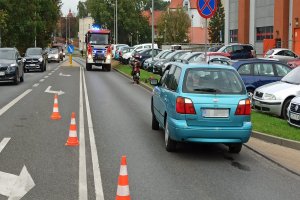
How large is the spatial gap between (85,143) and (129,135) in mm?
1378

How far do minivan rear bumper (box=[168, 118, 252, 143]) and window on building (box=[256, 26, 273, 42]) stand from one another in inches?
1663

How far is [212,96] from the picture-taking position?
29.4ft

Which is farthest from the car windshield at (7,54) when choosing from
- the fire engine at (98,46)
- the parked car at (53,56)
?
the parked car at (53,56)

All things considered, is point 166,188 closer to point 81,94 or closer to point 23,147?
point 23,147

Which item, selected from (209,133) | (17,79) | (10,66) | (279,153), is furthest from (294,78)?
(17,79)

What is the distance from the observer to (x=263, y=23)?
51.2 metres

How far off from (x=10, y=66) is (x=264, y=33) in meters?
32.2

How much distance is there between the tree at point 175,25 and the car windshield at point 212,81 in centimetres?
7784

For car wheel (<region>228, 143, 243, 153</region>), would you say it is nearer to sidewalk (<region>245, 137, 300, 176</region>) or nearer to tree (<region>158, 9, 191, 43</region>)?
sidewalk (<region>245, 137, 300, 176</region>)

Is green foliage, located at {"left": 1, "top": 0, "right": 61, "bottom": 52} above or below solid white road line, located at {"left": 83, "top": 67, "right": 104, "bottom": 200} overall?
above

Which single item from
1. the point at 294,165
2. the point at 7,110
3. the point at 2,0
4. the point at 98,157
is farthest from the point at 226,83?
the point at 2,0

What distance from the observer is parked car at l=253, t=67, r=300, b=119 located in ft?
45.2

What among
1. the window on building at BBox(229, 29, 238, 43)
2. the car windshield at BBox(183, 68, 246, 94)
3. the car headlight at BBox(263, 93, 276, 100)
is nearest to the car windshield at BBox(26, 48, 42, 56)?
the window on building at BBox(229, 29, 238, 43)

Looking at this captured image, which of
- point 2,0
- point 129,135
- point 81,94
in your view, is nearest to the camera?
point 129,135
